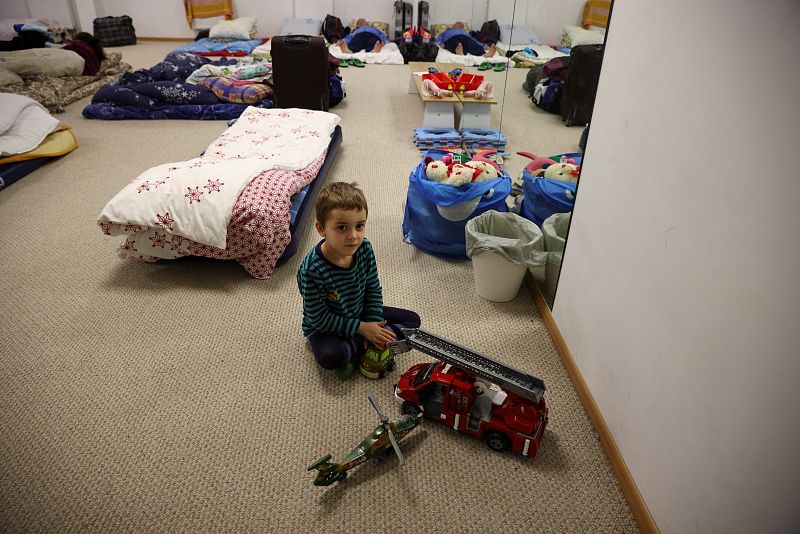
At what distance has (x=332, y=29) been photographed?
20.6 feet

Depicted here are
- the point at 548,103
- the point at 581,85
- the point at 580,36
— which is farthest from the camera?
the point at 548,103

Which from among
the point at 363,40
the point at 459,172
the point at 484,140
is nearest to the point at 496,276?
the point at 459,172

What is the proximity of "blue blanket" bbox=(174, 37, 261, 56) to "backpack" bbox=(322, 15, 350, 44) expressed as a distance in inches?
31.7

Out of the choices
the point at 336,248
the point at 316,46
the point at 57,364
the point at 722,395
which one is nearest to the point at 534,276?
the point at 336,248

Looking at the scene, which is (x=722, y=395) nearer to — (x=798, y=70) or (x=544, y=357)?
(x=798, y=70)

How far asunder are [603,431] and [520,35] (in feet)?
10.6

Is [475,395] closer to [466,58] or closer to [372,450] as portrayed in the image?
[372,450]

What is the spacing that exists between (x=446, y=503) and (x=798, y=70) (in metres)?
1.16

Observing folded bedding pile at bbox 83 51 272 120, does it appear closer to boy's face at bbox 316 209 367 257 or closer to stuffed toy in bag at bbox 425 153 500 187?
stuffed toy in bag at bbox 425 153 500 187

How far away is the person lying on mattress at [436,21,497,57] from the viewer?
5203 millimetres

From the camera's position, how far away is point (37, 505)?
4.36 feet

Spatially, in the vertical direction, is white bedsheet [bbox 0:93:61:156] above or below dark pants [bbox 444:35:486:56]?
below

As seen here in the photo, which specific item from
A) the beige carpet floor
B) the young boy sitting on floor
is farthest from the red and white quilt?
the young boy sitting on floor

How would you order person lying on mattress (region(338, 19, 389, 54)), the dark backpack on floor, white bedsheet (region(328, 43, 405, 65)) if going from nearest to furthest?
the dark backpack on floor < white bedsheet (region(328, 43, 405, 65)) < person lying on mattress (region(338, 19, 389, 54))
